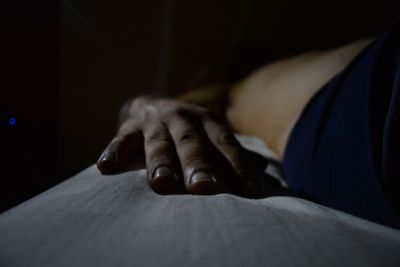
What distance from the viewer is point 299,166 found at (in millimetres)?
572

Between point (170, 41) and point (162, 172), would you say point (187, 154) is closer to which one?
point (162, 172)

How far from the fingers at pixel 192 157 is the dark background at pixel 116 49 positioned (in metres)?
0.26

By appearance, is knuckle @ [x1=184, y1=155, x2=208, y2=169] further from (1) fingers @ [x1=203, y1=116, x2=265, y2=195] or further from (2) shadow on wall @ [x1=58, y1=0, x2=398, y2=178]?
(2) shadow on wall @ [x1=58, y1=0, x2=398, y2=178]

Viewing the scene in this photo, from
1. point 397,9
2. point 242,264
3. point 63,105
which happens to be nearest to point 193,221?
point 242,264

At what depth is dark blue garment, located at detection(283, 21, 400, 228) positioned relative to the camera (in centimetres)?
35

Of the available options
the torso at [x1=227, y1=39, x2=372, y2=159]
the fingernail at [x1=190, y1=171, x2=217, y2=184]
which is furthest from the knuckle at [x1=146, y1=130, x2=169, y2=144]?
the torso at [x1=227, y1=39, x2=372, y2=159]

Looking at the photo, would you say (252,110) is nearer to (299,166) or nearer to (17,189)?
(299,166)

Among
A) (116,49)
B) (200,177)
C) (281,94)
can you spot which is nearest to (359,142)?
(200,177)

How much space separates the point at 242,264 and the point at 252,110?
79cm

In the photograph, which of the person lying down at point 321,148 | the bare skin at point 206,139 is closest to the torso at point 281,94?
the bare skin at point 206,139

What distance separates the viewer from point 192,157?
39cm

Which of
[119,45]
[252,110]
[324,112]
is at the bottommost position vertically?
[252,110]

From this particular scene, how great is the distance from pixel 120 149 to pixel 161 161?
0.29 ft

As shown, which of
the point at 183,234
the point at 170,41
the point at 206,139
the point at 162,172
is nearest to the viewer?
the point at 183,234
